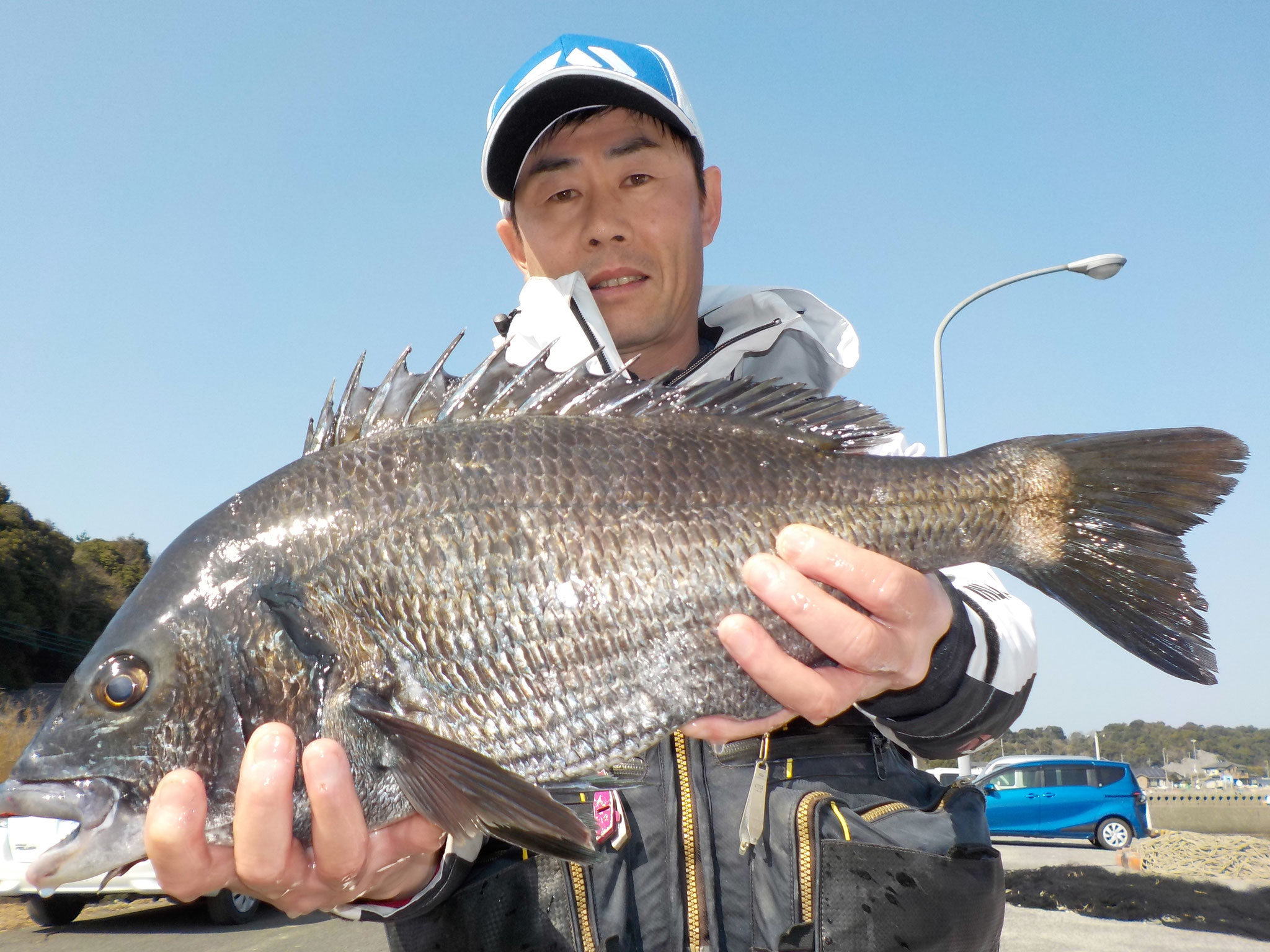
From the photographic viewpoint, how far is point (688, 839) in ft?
8.45

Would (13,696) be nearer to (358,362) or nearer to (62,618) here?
(62,618)

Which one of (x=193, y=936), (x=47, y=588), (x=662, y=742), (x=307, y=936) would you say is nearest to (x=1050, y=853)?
(x=307, y=936)

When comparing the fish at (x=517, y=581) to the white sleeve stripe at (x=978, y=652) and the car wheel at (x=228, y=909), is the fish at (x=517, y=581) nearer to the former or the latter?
the white sleeve stripe at (x=978, y=652)

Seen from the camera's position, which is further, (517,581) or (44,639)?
(44,639)

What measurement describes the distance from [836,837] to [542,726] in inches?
37.6

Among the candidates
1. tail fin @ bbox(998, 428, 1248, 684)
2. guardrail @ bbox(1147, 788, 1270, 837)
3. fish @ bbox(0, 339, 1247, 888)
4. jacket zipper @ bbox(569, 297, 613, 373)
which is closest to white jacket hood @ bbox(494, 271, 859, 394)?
jacket zipper @ bbox(569, 297, 613, 373)

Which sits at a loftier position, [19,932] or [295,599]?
[295,599]

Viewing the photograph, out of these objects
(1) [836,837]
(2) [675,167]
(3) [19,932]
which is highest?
(2) [675,167]

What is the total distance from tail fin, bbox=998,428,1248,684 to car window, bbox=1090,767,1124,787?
65.5 ft

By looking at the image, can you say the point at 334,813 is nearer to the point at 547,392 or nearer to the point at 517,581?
the point at 517,581

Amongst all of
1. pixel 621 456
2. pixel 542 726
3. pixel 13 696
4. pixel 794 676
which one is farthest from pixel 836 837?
pixel 13 696

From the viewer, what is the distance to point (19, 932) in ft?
30.7

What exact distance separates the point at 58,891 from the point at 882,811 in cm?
654

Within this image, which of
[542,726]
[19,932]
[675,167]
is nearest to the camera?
[542,726]
